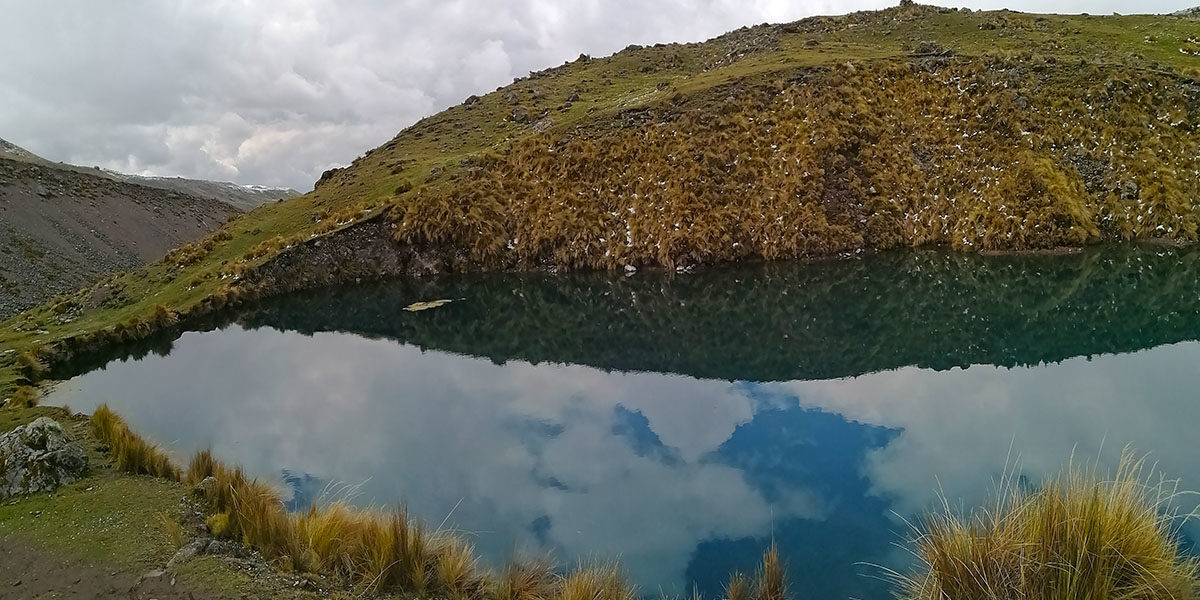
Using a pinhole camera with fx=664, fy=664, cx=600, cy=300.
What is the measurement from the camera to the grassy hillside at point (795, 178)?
4031cm

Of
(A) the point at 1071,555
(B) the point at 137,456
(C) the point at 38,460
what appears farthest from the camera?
(B) the point at 137,456

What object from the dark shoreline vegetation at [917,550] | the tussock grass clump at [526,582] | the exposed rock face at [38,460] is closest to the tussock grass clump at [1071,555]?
the dark shoreline vegetation at [917,550]

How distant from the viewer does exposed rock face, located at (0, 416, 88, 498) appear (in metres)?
12.6

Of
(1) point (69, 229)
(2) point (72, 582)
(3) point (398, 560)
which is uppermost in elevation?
(1) point (69, 229)

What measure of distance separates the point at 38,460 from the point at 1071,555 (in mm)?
16910

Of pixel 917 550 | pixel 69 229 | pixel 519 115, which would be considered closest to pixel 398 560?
pixel 917 550

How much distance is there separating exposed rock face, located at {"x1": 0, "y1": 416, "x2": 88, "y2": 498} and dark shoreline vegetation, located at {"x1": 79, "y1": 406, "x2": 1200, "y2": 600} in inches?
34.9

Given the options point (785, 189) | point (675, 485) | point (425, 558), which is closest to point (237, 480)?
point (425, 558)

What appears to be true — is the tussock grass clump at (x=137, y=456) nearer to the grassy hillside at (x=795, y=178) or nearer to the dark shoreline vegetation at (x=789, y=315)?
the dark shoreline vegetation at (x=789, y=315)

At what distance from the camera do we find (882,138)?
47.0 metres

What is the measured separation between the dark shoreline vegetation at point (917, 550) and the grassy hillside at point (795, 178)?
28061 mm

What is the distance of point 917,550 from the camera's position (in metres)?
10.0

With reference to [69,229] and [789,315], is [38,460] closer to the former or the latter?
[789,315]

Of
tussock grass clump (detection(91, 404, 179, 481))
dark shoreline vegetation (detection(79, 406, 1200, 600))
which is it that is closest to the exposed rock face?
tussock grass clump (detection(91, 404, 179, 481))
